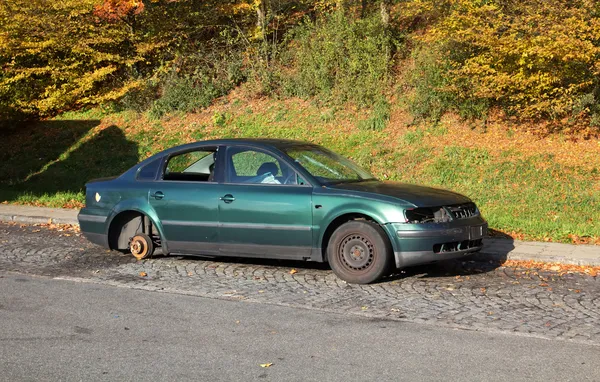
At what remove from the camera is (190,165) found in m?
9.81

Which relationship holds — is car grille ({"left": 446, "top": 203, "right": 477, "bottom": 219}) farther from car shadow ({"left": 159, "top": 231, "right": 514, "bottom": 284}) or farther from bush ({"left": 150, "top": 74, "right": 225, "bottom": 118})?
bush ({"left": 150, "top": 74, "right": 225, "bottom": 118})

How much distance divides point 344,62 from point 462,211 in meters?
13.5

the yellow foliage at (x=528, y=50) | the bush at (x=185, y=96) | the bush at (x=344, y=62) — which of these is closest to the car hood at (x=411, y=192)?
the yellow foliage at (x=528, y=50)

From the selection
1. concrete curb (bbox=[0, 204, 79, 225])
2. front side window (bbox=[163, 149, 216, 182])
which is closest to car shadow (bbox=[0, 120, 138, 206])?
concrete curb (bbox=[0, 204, 79, 225])

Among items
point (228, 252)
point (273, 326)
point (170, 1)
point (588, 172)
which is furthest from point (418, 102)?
point (273, 326)

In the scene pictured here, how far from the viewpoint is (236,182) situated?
30.0 feet

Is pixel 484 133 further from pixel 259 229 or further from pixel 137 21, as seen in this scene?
pixel 137 21

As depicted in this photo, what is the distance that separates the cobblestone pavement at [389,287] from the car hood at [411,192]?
0.91 m

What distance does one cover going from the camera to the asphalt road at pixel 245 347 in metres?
5.39

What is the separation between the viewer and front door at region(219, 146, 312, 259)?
340 inches

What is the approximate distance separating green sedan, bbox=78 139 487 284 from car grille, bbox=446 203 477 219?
15 millimetres

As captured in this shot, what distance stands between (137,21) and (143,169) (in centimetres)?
1685

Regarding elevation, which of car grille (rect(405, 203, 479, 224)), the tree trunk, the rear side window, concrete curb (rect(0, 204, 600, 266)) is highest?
the tree trunk

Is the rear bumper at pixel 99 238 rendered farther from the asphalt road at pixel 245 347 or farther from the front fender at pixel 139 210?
the asphalt road at pixel 245 347
